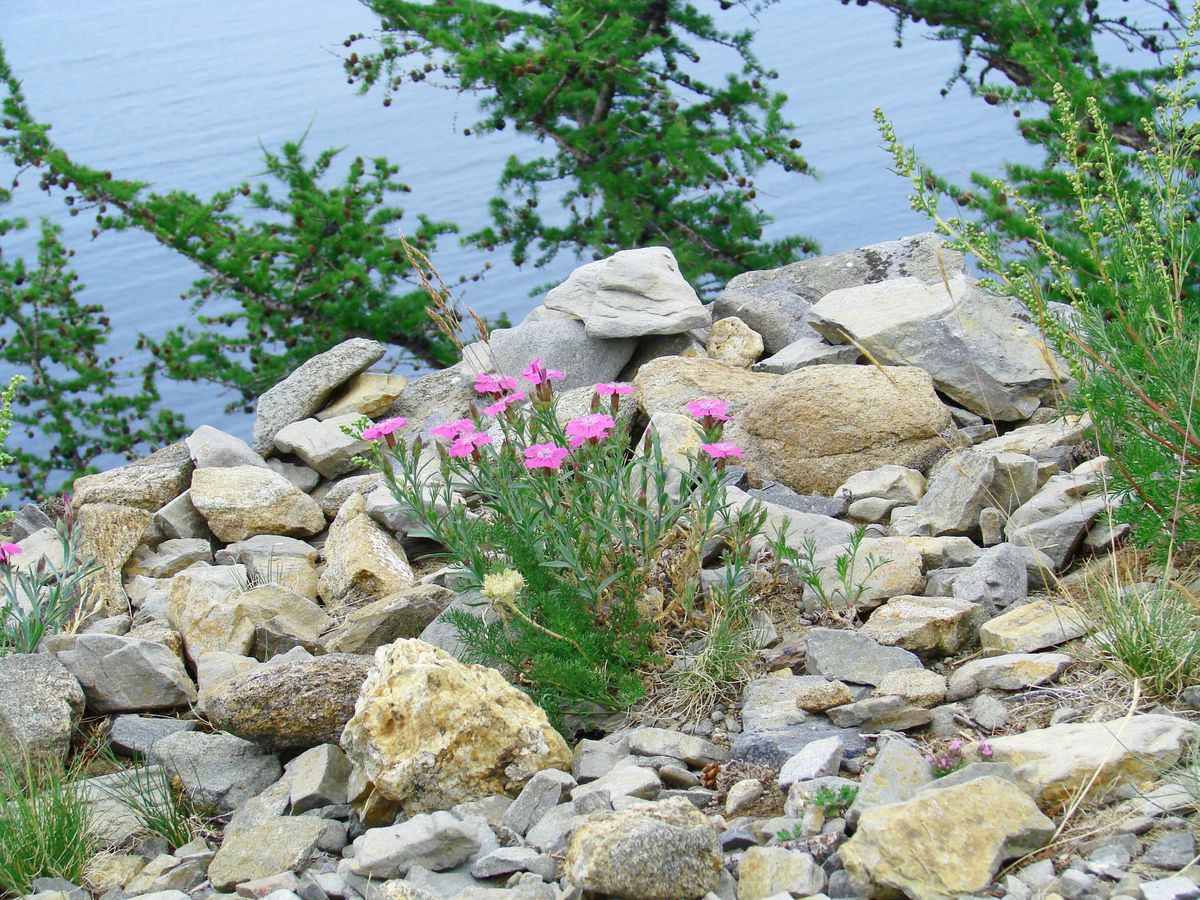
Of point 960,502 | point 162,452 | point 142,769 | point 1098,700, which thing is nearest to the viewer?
point 1098,700

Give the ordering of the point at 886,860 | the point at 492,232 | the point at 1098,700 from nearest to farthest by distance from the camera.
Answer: the point at 886,860 < the point at 1098,700 < the point at 492,232

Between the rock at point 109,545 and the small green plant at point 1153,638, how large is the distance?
12.9 feet

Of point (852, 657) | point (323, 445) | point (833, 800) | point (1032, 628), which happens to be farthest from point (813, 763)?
point (323, 445)

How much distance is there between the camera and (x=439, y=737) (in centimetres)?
298

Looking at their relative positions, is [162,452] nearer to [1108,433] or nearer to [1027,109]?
[1108,433]

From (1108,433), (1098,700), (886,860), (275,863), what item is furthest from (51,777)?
(1108,433)

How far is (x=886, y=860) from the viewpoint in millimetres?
2232

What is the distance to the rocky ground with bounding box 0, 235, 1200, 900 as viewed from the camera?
2363mm

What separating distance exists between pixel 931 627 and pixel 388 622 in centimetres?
186

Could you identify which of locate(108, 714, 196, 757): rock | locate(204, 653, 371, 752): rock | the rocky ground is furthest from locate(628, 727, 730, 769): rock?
locate(108, 714, 196, 757): rock

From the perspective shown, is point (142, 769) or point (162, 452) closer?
point (142, 769)

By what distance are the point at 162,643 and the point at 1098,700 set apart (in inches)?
124

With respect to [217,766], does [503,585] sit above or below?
above

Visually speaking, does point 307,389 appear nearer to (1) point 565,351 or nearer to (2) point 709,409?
(1) point 565,351
